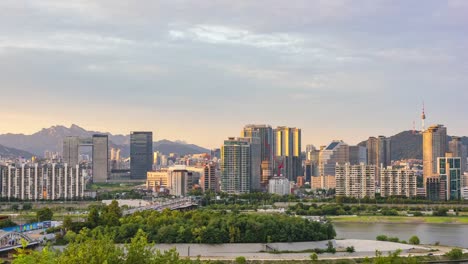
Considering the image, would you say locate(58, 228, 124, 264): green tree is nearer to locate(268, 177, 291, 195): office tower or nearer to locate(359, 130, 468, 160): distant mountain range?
locate(268, 177, 291, 195): office tower

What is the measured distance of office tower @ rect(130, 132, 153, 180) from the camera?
88.2 meters

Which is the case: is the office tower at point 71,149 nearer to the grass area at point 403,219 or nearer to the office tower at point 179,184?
the office tower at point 179,184

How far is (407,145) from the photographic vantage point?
11638cm

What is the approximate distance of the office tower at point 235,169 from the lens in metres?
58.6

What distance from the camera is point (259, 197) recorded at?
46.2 m

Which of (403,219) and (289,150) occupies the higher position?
(289,150)

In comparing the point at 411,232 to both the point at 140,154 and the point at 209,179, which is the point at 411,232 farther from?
the point at 140,154

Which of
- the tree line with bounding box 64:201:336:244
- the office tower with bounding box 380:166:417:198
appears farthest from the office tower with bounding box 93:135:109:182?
the tree line with bounding box 64:201:336:244

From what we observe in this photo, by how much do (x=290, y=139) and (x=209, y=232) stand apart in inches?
2833

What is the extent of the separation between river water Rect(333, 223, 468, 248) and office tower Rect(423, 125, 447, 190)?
36.1 m

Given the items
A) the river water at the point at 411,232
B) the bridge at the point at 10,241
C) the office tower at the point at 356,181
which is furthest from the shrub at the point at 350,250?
the office tower at the point at 356,181

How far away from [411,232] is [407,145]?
91.6 metres

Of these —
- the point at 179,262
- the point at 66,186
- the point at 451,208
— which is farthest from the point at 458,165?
the point at 179,262

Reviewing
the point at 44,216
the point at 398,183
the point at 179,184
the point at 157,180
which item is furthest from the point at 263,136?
the point at 44,216
